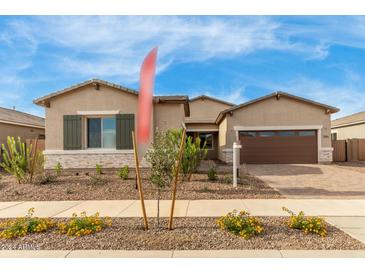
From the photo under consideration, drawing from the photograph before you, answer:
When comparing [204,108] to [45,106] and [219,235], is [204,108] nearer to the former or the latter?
[45,106]

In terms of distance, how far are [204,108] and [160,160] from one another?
22.7 metres

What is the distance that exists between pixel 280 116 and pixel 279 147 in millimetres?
2138

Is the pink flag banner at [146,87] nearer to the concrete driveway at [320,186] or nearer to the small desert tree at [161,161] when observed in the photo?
the small desert tree at [161,161]

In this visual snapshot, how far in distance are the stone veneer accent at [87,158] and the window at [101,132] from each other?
1.49 ft

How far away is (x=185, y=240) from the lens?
4.20 metres

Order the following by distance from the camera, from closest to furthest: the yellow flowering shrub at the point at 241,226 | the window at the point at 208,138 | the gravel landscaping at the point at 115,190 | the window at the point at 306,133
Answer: the yellow flowering shrub at the point at 241,226, the gravel landscaping at the point at 115,190, the window at the point at 306,133, the window at the point at 208,138

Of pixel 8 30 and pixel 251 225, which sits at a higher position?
pixel 8 30

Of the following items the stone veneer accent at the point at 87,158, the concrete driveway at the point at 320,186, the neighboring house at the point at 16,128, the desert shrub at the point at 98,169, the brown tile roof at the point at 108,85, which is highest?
the brown tile roof at the point at 108,85

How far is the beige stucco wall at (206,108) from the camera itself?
88.0 feet

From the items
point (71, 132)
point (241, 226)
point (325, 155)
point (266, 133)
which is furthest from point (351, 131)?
point (71, 132)

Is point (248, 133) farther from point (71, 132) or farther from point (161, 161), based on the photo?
point (161, 161)

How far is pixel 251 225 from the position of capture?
455 centimetres

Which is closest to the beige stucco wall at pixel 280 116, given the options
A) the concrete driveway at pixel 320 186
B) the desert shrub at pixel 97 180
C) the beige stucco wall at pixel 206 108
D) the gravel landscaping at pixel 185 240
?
the concrete driveway at pixel 320 186

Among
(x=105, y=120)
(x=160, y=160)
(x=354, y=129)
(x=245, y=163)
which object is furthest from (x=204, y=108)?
(x=160, y=160)
